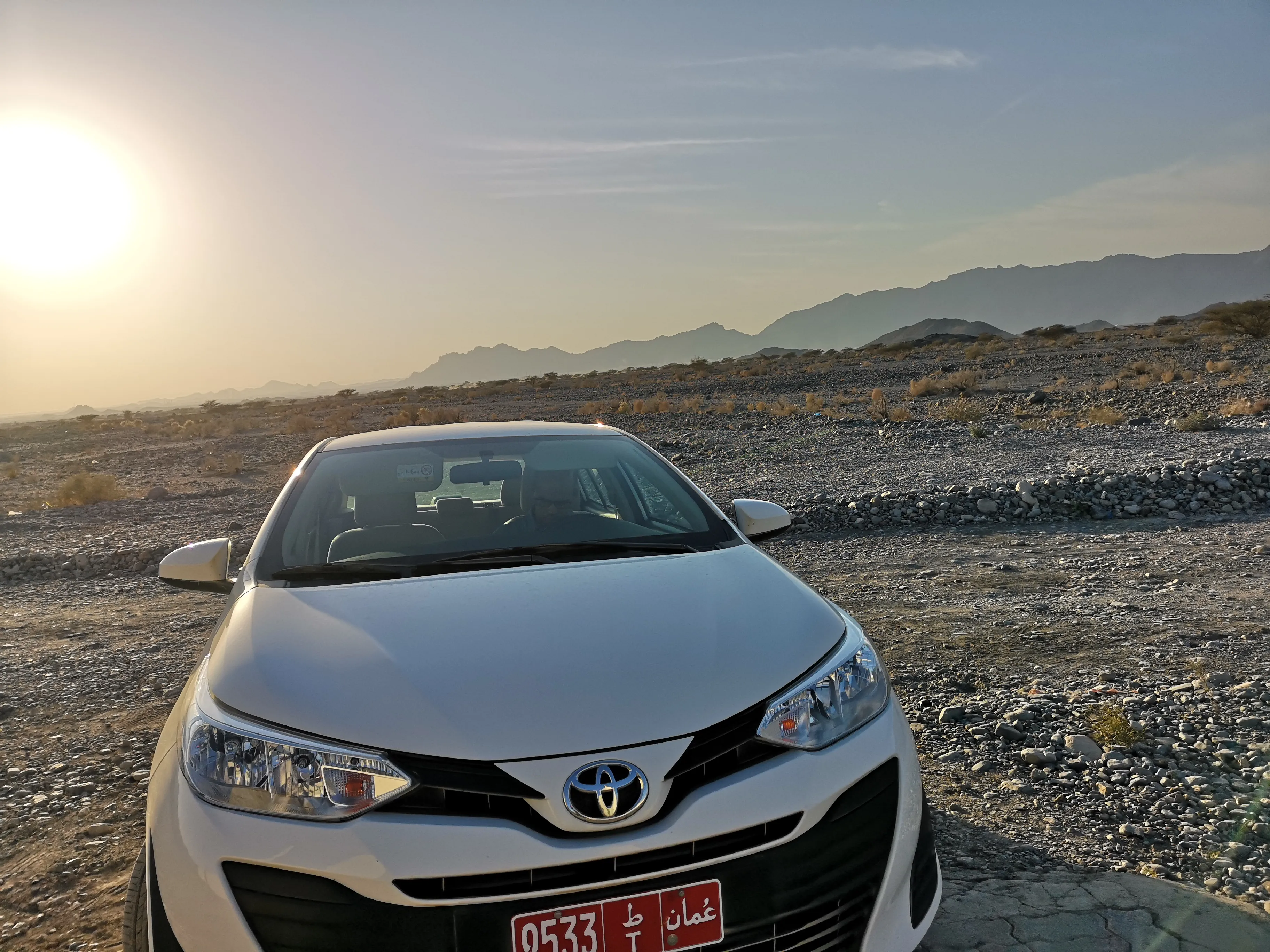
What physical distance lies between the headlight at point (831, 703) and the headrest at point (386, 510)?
66.8 inches

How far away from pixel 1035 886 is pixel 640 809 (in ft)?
5.36

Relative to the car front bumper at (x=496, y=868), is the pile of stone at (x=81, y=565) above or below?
below

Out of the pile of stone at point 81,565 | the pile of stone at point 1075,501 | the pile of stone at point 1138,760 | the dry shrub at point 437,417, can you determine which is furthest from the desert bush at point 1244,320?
the pile of stone at point 81,565

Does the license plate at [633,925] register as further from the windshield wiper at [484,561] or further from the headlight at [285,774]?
the windshield wiper at [484,561]

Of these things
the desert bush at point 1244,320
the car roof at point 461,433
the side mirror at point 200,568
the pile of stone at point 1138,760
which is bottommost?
the pile of stone at point 1138,760

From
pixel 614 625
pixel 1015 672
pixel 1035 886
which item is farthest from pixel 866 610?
pixel 614 625

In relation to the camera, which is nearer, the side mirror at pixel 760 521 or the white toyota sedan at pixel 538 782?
the white toyota sedan at pixel 538 782

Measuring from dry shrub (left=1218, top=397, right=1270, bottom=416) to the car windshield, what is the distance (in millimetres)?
15603

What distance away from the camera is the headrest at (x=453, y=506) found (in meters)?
3.41

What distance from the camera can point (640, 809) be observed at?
5.78 ft

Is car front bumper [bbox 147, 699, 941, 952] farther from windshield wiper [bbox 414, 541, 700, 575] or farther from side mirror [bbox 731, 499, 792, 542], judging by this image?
side mirror [bbox 731, 499, 792, 542]

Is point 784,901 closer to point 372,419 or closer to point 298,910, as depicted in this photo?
point 298,910

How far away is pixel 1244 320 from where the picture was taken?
42344 millimetres

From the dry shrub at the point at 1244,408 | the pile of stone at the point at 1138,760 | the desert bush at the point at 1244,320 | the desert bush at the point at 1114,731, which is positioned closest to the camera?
the pile of stone at the point at 1138,760
